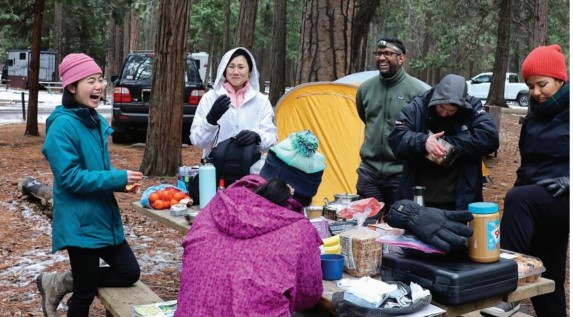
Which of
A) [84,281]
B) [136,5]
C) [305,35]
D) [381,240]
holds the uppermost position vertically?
[136,5]

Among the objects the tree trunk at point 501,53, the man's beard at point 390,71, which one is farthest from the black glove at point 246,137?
the tree trunk at point 501,53

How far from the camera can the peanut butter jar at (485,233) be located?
284 cm

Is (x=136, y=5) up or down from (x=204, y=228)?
up

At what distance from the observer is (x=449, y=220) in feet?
9.30

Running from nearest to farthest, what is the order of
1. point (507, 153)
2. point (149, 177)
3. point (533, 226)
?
point (533, 226) < point (149, 177) < point (507, 153)

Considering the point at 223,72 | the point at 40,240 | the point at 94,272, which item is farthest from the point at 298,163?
the point at 40,240

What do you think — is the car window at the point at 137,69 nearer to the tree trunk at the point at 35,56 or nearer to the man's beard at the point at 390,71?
the tree trunk at the point at 35,56

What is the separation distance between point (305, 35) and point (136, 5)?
1084 cm

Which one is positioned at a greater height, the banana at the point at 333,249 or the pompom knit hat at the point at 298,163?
the pompom knit hat at the point at 298,163

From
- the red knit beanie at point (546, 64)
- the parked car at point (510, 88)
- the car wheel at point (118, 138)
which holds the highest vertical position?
the parked car at point (510, 88)

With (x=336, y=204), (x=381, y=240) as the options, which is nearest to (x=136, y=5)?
(x=336, y=204)

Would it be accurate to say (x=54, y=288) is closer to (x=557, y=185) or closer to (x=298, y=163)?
(x=298, y=163)

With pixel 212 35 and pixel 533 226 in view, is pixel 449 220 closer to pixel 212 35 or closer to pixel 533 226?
pixel 533 226

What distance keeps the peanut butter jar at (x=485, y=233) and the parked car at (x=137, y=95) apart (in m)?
10.0
